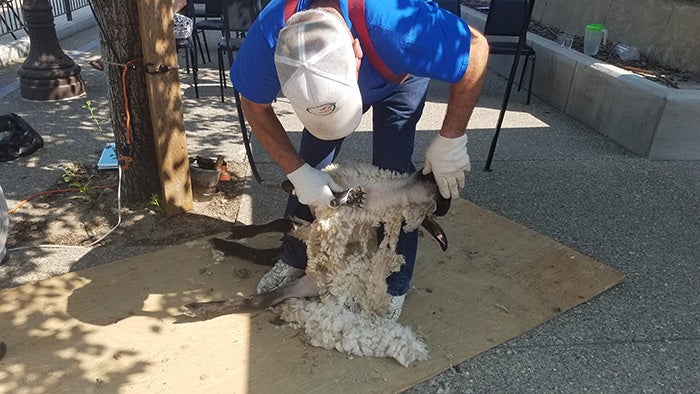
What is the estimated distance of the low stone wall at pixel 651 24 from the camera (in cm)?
536

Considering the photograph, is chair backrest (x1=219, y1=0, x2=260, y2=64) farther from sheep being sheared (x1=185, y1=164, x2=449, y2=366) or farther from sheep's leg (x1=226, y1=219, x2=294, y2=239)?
sheep being sheared (x1=185, y1=164, x2=449, y2=366)

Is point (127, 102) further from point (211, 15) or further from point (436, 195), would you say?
point (211, 15)

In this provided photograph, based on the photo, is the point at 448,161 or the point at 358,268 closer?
the point at 448,161

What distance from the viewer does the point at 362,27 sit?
199 centimetres

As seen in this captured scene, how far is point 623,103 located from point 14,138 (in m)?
5.17

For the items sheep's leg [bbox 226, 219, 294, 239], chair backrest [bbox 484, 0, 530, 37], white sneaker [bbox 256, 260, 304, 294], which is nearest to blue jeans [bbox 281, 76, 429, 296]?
white sneaker [bbox 256, 260, 304, 294]

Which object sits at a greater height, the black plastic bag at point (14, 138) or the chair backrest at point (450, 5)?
the chair backrest at point (450, 5)

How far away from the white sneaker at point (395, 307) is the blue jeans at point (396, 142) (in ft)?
0.09

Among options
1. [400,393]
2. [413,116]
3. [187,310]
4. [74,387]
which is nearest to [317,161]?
[413,116]

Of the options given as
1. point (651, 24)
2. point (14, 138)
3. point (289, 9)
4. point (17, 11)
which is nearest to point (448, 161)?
point (289, 9)

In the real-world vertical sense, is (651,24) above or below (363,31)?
below

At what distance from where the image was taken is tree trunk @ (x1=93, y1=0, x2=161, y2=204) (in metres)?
3.25

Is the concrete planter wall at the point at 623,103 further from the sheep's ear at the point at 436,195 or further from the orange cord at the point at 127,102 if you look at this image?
the orange cord at the point at 127,102

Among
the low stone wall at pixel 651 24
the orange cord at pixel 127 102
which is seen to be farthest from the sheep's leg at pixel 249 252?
the low stone wall at pixel 651 24
